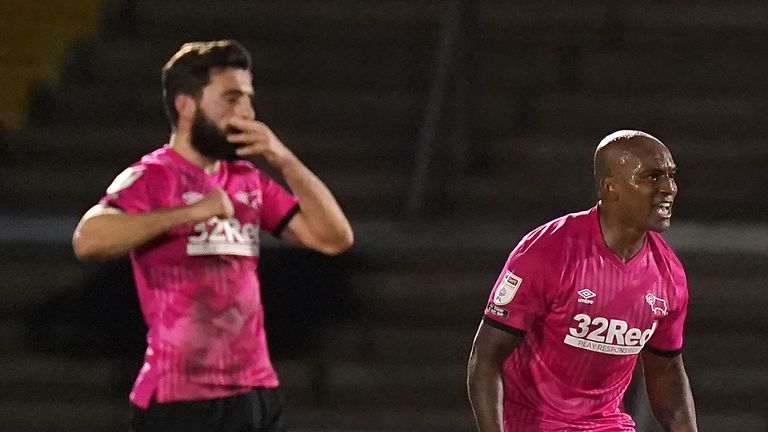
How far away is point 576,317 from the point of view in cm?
352

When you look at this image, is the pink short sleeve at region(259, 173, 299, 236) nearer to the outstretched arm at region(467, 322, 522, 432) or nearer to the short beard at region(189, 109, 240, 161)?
the short beard at region(189, 109, 240, 161)

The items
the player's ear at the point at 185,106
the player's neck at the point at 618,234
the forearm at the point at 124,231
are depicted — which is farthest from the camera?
the player's neck at the point at 618,234

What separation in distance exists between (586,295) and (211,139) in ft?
3.61

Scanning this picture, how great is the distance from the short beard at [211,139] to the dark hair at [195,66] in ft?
0.24

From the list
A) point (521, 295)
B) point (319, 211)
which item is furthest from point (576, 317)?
point (319, 211)

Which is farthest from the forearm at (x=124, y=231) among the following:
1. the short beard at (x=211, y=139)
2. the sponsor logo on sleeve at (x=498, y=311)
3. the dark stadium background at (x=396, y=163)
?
the dark stadium background at (x=396, y=163)

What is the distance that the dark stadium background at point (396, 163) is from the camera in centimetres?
652

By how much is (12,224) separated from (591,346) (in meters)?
3.92

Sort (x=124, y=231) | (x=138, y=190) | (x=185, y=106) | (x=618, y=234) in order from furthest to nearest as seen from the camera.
Result: 1. (x=618, y=234)
2. (x=185, y=106)
3. (x=138, y=190)
4. (x=124, y=231)

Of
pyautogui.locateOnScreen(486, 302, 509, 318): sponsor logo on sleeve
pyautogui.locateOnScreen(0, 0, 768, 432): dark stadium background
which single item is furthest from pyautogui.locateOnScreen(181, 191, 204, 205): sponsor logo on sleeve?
pyautogui.locateOnScreen(0, 0, 768, 432): dark stadium background

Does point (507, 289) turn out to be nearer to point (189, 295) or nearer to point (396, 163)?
point (189, 295)

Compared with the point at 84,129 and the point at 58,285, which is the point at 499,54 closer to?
the point at 84,129

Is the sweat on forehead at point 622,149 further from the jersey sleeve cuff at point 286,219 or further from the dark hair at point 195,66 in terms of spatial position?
the dark hair at point 195,66

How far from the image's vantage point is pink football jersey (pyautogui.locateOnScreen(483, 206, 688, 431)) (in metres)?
3.49
